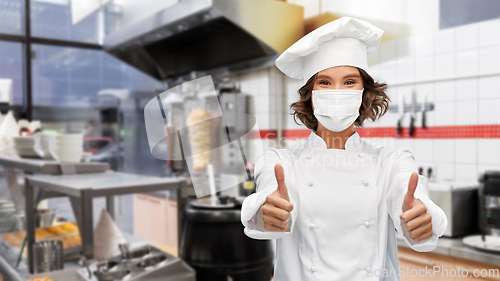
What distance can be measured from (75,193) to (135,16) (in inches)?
140

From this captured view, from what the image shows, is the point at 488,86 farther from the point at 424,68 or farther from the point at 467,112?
the point at 424,68

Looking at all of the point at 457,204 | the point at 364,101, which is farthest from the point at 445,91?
the point at 364,101

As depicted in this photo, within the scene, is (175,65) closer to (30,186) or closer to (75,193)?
(30,186)

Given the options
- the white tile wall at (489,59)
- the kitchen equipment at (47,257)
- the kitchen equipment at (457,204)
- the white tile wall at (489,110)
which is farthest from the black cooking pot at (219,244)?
the white tile wall at (489,59)

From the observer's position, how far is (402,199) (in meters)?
0.66

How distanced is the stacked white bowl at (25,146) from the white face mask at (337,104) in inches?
71.6

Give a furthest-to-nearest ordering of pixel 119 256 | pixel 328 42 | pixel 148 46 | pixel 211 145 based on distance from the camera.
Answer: pixel 148 46, pixel 119 256, pixel 211 145, pixel 328 42

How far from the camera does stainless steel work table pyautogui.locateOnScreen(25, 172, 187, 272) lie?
4.44ft

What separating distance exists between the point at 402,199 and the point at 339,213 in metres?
0.11

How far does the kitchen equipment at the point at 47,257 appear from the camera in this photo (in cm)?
170

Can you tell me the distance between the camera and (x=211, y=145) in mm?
1017

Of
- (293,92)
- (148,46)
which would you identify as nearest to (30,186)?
(293,92)

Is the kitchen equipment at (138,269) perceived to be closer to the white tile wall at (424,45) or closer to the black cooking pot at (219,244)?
the black cooking pot at (219,244)

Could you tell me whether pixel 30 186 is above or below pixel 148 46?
below
